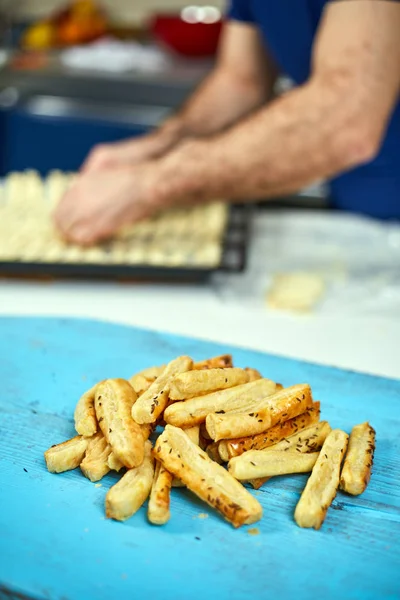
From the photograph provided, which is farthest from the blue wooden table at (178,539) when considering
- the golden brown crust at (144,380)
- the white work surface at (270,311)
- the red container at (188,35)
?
the red container at (188,35)

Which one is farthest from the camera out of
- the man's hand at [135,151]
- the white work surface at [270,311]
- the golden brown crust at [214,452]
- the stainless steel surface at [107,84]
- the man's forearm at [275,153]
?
the stainless steel surface at [107,84]

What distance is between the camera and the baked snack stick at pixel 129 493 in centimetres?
105

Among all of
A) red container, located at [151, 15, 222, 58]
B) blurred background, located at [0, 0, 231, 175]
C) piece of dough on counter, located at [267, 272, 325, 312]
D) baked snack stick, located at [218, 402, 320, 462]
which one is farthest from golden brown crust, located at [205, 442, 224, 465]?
red container, located at [151, 15, 222, 58]

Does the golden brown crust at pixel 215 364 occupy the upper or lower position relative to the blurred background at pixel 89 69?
upper

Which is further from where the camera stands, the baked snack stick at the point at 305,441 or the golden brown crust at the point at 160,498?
the baked snack stick at the point at 305,441

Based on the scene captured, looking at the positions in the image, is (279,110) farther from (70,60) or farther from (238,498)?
(70,60)

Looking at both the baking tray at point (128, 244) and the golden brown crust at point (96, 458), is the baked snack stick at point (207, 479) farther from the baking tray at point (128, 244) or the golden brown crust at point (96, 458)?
the baking tray at point (128, 244)

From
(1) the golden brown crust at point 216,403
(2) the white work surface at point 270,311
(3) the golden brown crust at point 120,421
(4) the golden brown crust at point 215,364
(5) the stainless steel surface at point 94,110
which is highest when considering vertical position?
(1) the golden brown crust at point 216,403

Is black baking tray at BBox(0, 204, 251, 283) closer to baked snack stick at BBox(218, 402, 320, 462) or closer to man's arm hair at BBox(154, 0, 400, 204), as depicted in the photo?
man's arm hair at BBox(154, 0, 400, 204)

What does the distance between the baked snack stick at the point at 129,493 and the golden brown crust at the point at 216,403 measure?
92 millimetres

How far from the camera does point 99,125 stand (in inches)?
150

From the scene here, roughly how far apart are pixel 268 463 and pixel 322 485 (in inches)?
3.4

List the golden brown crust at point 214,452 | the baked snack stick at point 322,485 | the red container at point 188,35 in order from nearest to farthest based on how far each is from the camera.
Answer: the baked snack stick at point 322,485 → the golden brown crust at point 214,452 → the red container at point 188,35

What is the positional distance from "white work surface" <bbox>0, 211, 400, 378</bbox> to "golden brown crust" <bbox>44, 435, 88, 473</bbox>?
629 millimetres
